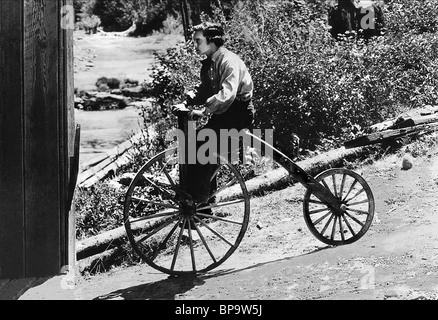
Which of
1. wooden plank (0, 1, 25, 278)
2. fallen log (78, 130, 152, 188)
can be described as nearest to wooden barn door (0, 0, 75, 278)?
wooden plank (0, 1, 25, 278)

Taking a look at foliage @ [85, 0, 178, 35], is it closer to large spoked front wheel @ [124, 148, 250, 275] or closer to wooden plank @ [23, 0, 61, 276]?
large spoked front wheel @ [124, 148, 250, 275]

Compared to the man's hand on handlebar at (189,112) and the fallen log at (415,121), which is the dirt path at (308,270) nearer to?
the man's hand on handlebar at (189,112)

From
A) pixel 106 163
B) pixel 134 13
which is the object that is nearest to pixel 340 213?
pixel 106 163

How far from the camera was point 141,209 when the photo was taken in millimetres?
8773

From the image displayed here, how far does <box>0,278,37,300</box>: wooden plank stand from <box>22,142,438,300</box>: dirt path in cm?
7

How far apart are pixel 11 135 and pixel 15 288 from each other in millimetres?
1011

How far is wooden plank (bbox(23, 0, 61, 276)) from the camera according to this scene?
21.4ft

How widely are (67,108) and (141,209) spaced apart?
7.65 feet

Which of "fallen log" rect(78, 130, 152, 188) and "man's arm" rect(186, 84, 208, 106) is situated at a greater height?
"man's arm" rect(186, 84, 208, 106)

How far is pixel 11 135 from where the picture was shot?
21.5ft

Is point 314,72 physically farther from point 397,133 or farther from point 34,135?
point 34,135

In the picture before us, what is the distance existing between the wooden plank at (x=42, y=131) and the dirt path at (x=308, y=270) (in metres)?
0.36
